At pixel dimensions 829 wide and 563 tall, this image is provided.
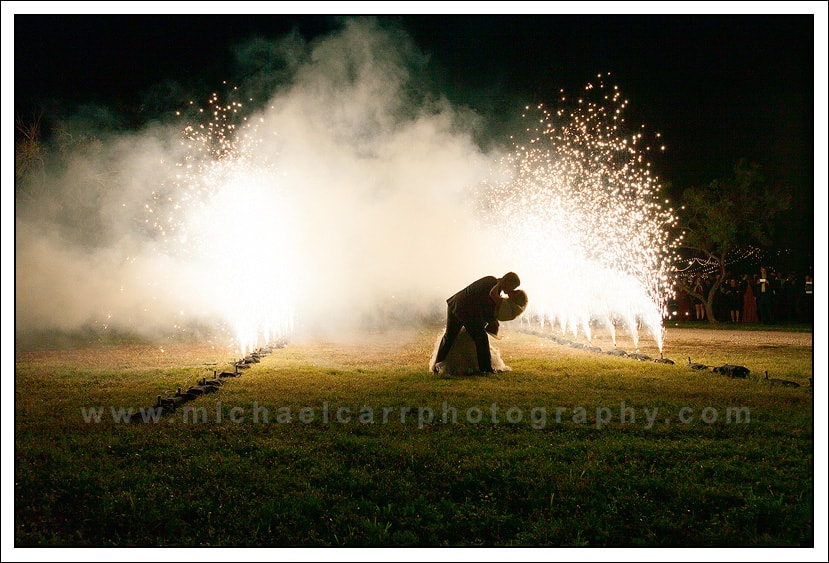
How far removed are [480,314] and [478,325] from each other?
19cm

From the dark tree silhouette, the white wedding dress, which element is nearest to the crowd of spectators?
the dark tree silhouette

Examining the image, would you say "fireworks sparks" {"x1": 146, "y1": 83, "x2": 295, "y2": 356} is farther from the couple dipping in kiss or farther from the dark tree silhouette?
the dark tree silhouette

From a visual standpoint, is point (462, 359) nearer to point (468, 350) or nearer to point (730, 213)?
point (468, 350)

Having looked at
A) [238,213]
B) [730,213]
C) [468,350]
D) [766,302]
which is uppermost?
[730,213]

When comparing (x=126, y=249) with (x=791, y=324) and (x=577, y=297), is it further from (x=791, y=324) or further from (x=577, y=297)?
(x=791, y=324)

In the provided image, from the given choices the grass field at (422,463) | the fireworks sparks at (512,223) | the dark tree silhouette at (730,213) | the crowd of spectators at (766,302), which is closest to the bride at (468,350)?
the grass field at (422,463)

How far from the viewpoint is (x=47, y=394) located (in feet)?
28.0

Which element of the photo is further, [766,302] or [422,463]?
[766,302]

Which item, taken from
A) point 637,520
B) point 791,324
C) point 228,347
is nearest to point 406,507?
point 637,520

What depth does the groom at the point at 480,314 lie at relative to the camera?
402 inches

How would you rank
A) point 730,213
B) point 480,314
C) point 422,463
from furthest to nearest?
point 730,213 < point 480,314 < point 422,463

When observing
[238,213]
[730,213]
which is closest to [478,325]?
[238,213]

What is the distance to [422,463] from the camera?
5293 mm

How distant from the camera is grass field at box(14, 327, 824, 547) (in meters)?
4.14
